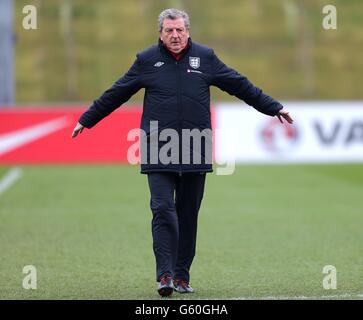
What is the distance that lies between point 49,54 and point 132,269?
66.9ft

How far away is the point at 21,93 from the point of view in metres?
28.2

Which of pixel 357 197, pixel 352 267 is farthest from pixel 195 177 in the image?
pixel 357 197

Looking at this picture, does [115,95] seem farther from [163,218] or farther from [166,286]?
[166,286]

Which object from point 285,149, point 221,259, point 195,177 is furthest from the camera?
point 285,149

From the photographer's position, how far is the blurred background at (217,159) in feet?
30.1

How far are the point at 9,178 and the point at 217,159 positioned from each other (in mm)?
4174

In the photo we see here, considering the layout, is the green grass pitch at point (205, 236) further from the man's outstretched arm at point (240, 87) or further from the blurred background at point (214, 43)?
the blurred background at point (214, 43)

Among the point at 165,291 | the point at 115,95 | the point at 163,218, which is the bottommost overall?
the point at 165,291

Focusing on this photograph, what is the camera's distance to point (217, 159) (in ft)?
67.4

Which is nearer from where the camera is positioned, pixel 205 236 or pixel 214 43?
pixel 205 236

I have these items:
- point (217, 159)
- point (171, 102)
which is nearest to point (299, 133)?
point (217, 159)

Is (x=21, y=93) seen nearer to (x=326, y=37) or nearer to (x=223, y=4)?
(x=223, y=4)

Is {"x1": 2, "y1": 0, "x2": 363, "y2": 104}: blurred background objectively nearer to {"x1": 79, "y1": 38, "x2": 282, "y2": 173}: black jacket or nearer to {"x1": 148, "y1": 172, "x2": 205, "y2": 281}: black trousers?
{"x1": 148, "y1": 172, "x2": 205, "y2": 281}: black trousers
